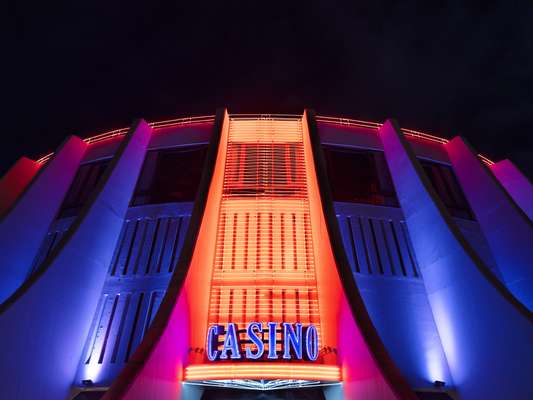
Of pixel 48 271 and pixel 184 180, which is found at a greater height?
pixel 184 180

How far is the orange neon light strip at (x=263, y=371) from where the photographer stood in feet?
24.3

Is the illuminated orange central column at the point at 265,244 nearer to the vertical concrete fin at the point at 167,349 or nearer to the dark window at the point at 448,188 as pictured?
the vertical concrete fin at the point at 167,349

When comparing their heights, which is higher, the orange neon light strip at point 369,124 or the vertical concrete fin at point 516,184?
the orange neon light strip at point 369,124

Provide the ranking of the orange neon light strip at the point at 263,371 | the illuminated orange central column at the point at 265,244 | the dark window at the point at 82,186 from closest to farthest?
the orange neon light strip at the point at 263,371, the illuminated orange central column at the point at 265,244, the dark window at the point at 82,186

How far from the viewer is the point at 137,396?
5.86 m

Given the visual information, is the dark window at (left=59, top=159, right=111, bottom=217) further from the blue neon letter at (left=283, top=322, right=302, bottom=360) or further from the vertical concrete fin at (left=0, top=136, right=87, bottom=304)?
the blue neon letter at (left=283, top=322, right=302, bottom=360)

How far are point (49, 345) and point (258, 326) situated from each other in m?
4.30

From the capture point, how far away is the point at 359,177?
12.0m

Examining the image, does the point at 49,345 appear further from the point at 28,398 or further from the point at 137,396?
the point at 137,396

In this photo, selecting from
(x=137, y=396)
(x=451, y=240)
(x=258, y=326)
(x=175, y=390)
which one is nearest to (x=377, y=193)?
(x=451, y=240)

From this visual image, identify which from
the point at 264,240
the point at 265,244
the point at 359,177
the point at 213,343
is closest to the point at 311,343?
the point at 213,343

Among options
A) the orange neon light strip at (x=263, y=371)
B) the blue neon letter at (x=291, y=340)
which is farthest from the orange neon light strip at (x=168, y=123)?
the orange neon light strip at (x=263, y=371)

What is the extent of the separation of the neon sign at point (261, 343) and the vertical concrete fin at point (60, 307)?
3101mm

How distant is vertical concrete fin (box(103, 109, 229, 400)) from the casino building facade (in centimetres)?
4
